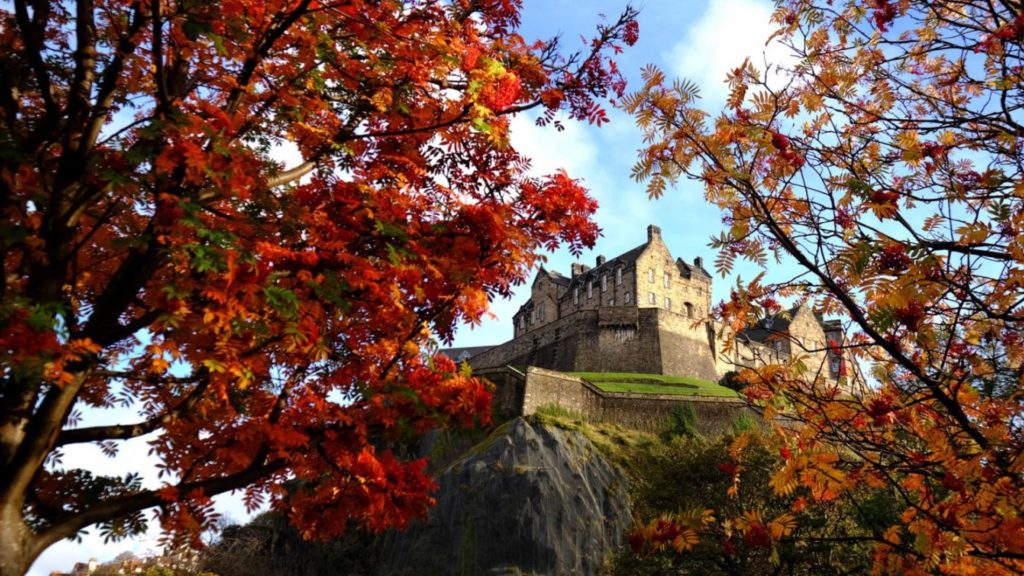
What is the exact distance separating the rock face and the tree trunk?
25012mm

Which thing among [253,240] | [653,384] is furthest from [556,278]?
[253,240]

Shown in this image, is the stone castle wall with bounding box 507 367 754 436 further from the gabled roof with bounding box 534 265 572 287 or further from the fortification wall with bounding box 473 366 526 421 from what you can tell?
the gabled roof with bounding box 534 265 572 287

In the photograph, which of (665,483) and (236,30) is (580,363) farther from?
(236,30)

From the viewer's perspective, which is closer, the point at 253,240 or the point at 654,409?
the point at 253,240

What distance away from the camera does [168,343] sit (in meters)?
5.12

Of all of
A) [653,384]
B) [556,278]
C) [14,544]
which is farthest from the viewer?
[556,278]

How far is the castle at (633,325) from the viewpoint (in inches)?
2021

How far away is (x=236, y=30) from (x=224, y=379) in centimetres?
287

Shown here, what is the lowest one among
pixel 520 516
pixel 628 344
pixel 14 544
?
pixel 520 516

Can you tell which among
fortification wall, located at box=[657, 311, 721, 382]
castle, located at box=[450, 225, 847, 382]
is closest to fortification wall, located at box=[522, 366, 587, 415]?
castle, located at box=[450, 225, 847, 382]

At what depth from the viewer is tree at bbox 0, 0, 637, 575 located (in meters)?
5.15

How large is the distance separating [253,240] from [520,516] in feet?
85.4

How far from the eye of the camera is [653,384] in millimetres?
45500

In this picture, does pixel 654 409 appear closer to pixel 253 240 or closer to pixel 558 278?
pixel 558 278
